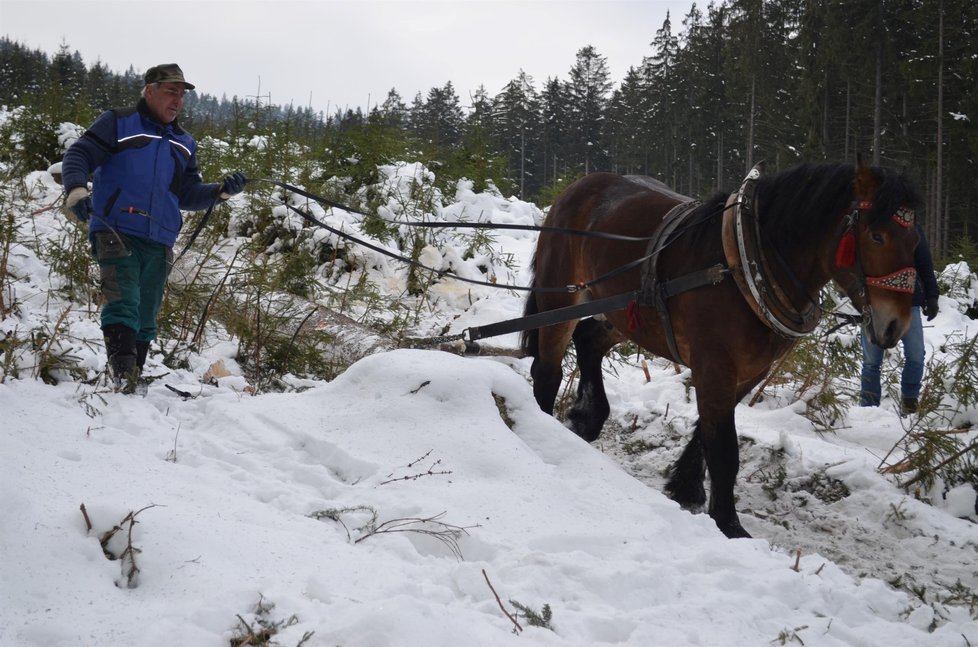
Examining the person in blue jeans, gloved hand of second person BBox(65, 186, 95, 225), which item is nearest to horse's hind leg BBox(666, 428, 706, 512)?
the person in blue jeans

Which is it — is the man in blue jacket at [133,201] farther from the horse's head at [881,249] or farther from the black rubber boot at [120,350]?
the horse's head at [881,249]

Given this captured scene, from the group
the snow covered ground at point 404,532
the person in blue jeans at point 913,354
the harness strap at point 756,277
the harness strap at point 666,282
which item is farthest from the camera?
the person in blue jeans at point 913,354

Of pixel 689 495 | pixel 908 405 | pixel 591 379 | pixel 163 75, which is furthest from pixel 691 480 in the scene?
pixel 163 75

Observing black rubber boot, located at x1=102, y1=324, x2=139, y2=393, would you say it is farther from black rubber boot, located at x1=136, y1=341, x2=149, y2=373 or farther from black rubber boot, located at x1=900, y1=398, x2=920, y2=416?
black rubber boot, located at x1=900, y1=398, x2=920, y2=416

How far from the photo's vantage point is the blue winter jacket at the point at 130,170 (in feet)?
10.00

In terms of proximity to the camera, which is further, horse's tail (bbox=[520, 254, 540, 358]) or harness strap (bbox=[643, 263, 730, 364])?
horse's tail (bbox=[520, 254, 540, 358])

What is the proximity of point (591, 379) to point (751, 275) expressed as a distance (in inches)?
75.2

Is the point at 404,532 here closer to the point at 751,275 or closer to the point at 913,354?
the point at 751,275

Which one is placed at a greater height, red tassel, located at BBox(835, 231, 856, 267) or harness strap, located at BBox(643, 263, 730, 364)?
red tassel, located at BBox(835, 231, 856, 267)

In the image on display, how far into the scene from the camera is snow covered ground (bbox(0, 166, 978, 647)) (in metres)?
1.58

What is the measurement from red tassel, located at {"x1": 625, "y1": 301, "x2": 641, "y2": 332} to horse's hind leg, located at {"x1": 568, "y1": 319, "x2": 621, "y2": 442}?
3.21 ft

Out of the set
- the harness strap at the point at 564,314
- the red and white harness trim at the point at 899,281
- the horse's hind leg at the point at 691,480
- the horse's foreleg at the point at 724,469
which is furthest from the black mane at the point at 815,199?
the horse's hind leg at the point at 691,480

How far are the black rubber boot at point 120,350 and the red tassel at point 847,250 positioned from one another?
122 inches

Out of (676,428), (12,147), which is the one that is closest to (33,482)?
(676,428)
